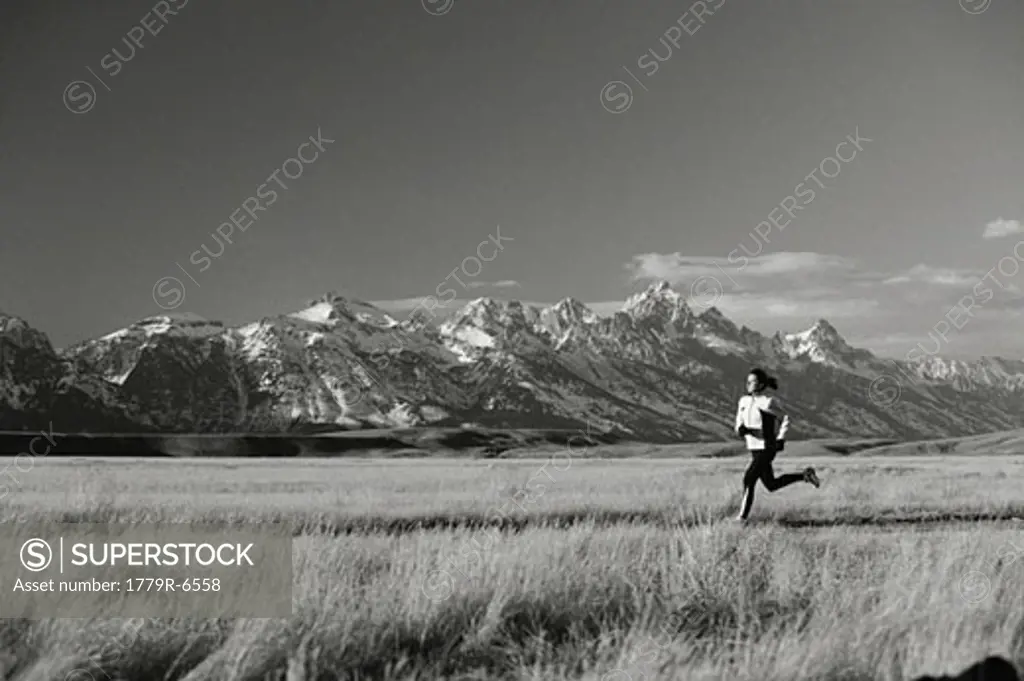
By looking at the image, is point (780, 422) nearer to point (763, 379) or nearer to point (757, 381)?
point (763, 379)

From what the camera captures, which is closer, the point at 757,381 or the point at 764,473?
the point at 757,381

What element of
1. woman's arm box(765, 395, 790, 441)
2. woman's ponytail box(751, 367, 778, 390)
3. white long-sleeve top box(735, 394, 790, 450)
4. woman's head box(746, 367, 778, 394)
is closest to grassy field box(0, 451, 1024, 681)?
woman's arm box(765, 395, 790, 441)

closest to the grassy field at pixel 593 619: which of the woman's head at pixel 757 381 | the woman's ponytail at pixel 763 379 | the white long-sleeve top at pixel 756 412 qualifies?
the white long-sleeve top at pixel 756 412

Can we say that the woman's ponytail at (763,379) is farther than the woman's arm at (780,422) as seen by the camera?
Yes

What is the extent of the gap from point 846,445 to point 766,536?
15368cm

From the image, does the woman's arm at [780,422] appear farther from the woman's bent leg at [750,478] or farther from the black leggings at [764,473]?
the woman's bent leg at [750,478]

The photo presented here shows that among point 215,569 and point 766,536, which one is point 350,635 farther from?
point 766,536

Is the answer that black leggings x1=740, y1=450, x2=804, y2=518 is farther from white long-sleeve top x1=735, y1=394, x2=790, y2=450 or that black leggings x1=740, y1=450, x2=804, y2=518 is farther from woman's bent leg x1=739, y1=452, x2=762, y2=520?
white long-sleeve top x1=735, y1=394, x2=790, y2=450

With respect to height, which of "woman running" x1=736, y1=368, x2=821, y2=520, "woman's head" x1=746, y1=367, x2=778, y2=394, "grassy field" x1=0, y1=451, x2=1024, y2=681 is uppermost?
"woman's head" x1=746, y1=367, x2=778, y2=394

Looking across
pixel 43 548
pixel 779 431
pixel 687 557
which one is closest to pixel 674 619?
pixel 687 557

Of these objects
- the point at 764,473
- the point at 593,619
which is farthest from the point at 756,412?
the point at 593,619

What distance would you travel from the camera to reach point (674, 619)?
9.20 m

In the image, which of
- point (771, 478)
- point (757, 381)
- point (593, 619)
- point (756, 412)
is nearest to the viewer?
point (593, 619)

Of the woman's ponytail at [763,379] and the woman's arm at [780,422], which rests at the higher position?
the woman's ponytail at [763,379]
